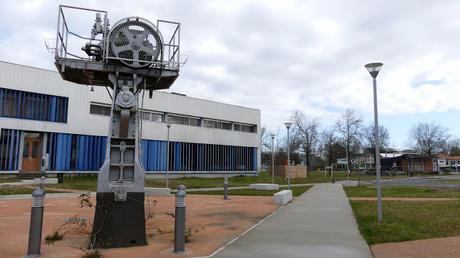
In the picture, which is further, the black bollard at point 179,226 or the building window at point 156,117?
the building window at point 156,117

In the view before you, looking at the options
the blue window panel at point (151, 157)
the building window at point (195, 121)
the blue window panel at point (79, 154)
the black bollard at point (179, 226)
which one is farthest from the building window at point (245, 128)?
the black bollard at point (179, 226)

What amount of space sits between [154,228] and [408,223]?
660cm

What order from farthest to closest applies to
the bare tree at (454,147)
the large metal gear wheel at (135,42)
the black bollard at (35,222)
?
1. the bare tree at (454,147)
2. the large metal gear wheel at (135,42)
3. the black bollard at (35,222)

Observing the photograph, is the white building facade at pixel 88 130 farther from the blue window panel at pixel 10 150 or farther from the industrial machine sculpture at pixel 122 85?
the industrial machine sculpture at pixel 122 85

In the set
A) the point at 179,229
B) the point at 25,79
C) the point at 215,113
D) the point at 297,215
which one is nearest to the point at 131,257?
the point at 179,229

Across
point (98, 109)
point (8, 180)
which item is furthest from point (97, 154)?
point (8, 180)

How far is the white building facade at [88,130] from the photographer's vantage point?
106 feet

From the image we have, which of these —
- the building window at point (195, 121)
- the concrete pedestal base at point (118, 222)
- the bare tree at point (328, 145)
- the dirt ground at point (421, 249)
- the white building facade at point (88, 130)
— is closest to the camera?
the dirt ground at point (421, 249)

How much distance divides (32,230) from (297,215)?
868 centimetres

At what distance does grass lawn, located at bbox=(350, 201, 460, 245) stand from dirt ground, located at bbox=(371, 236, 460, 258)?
426mm

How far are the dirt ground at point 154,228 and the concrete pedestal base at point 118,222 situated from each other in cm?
26

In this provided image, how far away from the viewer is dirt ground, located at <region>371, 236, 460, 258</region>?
770cm

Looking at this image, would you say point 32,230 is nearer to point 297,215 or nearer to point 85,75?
point 85,75

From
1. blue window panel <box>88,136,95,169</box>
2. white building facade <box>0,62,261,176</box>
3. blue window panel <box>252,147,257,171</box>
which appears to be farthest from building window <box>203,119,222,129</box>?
blue window panel <box>88,136,95,169</box>
